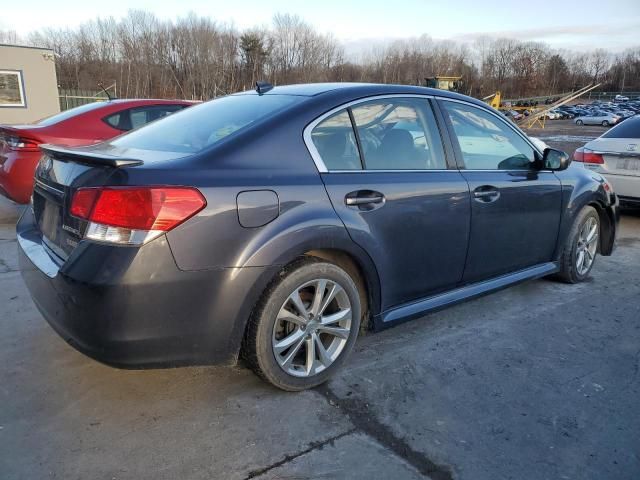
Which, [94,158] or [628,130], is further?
[628,130]

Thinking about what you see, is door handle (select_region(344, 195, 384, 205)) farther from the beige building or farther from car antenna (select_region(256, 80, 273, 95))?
the beige building

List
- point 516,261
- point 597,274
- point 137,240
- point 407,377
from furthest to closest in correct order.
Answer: point 597,274 < point 516,261 < point 407,377 < point 137,240

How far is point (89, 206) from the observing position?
2.26m

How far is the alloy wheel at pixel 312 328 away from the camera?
2.66m

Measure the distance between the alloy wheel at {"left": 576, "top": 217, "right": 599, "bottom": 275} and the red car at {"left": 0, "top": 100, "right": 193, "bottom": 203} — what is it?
5.06 metres

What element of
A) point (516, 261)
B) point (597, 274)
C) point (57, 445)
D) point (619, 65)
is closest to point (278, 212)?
point (57, 445)

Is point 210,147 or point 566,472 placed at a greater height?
point 210,147

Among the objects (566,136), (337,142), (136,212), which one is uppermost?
(337,142)

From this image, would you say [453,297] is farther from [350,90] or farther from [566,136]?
[566,136]

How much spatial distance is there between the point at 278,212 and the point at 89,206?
2.69ft

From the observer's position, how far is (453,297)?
3.41m

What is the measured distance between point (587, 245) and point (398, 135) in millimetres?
2551

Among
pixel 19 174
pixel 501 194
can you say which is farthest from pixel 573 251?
pixel 19 174

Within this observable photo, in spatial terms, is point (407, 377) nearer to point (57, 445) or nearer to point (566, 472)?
point (566, 472)
